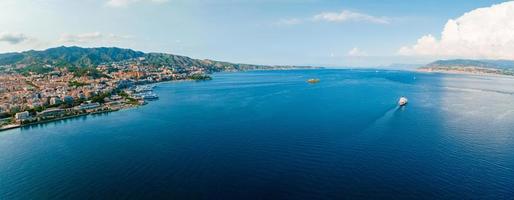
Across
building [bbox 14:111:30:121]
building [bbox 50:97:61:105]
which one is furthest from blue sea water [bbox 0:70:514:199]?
building [bbox 50:97:61:105]

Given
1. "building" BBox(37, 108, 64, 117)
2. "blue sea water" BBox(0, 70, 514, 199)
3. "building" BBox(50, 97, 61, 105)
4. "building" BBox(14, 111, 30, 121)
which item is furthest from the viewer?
"building" BBox(50, 97, 61, 105)

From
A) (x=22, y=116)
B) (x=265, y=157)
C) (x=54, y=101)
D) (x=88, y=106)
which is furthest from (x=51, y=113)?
(x=265, y=157)

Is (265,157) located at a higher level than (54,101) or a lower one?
lower

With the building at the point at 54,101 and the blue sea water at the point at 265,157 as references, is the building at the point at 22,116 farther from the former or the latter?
the building at the point at 54,101

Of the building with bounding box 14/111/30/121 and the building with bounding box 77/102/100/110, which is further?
the building with bounding box 77/102/100/110

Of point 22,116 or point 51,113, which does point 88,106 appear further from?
point 22,116

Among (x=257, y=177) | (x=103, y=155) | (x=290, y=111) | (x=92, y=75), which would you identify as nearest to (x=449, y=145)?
(x=257, y=177)

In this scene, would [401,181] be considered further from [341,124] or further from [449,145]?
[341,124]

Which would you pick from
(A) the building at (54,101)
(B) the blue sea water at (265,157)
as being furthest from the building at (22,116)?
(A) the building at (54,101)

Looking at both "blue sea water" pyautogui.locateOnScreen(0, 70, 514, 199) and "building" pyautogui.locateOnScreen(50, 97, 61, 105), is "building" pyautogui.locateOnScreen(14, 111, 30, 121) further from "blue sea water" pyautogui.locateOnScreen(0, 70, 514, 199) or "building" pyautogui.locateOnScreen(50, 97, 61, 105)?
"building" pyautogui.locateOnScreen(50, 97, 61, 105)
